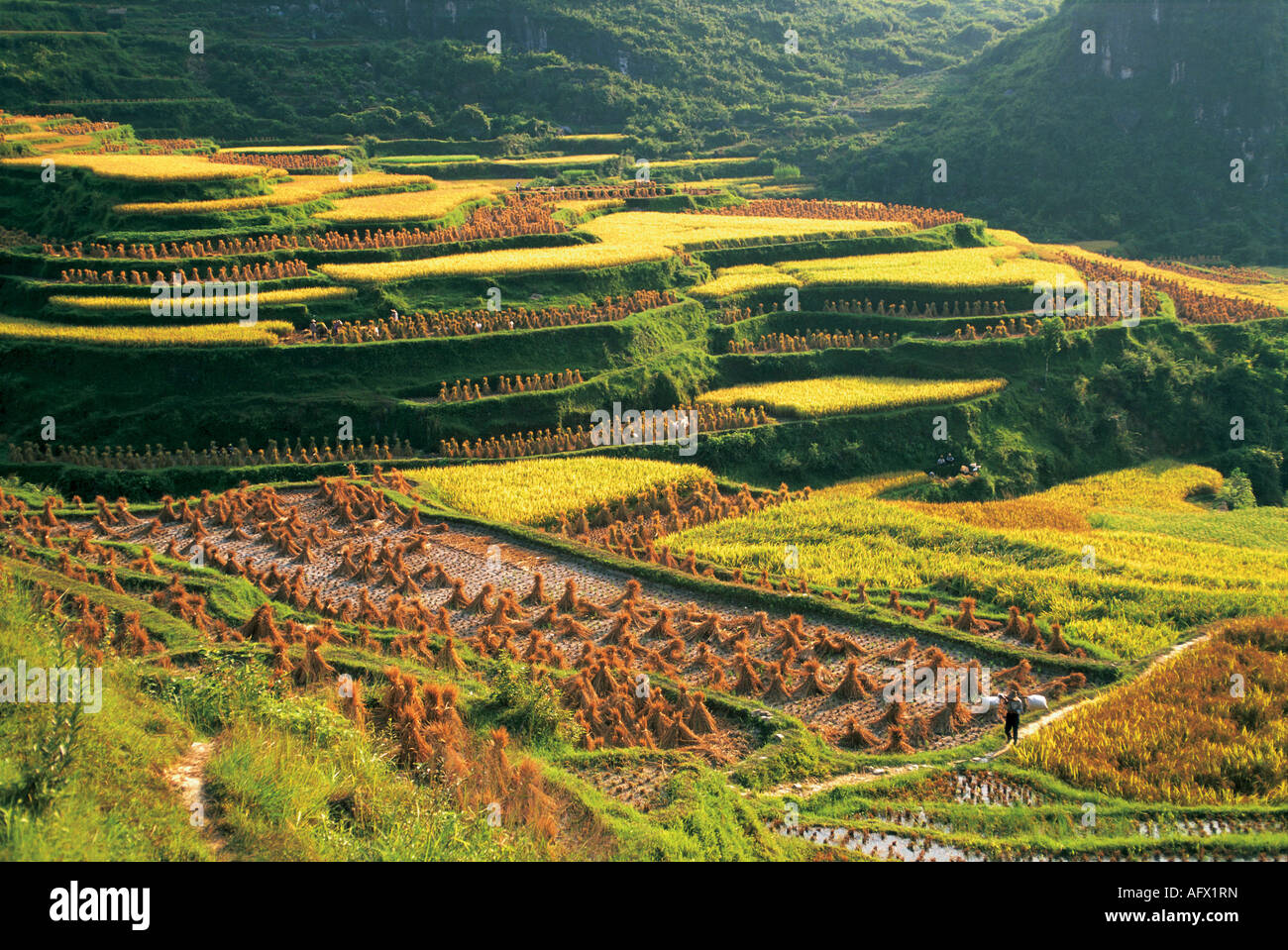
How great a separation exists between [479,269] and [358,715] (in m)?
24.1

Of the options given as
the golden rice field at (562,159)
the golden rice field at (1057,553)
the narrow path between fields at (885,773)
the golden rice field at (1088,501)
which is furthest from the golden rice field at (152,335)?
the golden rice field at (562,159)

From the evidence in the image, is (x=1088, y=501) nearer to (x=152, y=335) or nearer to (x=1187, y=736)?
(x=1187, y=736)

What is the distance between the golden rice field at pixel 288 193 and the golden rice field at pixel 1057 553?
909 inches

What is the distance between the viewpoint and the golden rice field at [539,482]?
25656 millimetres

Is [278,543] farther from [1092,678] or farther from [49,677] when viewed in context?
[1092,678]

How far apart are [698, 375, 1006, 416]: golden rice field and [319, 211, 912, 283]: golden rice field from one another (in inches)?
296

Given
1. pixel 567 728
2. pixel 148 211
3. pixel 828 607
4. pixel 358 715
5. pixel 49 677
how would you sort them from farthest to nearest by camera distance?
pixel 148 211, pixel 828 607, pixel 567 728, pixel 358 715, pixel 49 677

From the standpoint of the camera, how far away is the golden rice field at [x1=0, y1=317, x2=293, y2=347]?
29859 millimetres

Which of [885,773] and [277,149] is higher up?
[277,149]

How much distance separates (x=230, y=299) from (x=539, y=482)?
12478 mm

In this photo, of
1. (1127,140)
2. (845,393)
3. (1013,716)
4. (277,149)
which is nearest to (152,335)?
(845,393)

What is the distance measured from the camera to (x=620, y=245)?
132 feet

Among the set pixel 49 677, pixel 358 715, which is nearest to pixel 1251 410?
pixel 358 715

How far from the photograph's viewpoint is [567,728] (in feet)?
48.1
